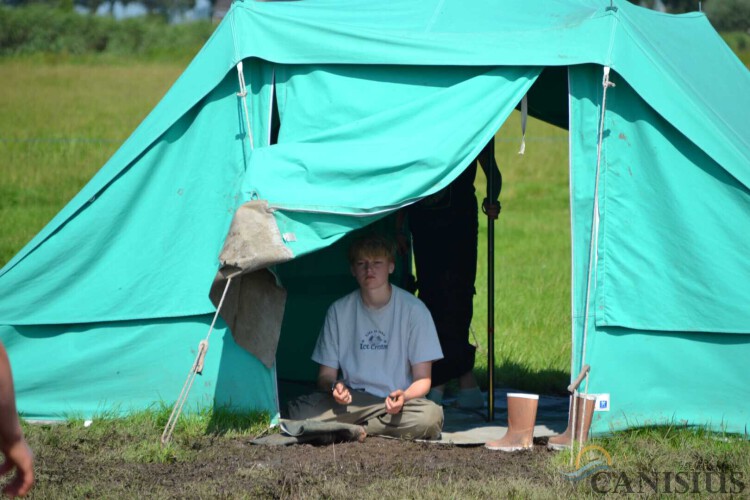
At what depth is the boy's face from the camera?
5.41 m

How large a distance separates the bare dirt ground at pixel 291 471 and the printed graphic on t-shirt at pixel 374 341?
478 millimetres

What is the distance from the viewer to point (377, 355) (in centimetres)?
548

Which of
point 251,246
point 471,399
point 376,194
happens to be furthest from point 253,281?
point 471,399

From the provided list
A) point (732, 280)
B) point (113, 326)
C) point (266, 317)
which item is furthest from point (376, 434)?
point (732, 280)

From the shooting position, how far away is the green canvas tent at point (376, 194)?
5121 mm

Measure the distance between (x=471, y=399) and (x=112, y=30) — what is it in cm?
2085

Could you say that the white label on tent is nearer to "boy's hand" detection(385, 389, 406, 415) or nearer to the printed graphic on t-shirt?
"boy's hand" detection(385, 389, 406, 415)

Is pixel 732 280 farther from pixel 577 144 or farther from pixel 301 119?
pixel 301 119

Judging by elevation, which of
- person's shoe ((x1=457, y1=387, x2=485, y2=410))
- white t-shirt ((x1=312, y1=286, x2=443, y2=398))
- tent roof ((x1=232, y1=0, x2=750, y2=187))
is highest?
tent roof ((x1=232, y1=0, x2=750, y2=187))

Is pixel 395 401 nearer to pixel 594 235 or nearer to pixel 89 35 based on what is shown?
pixel 594 235

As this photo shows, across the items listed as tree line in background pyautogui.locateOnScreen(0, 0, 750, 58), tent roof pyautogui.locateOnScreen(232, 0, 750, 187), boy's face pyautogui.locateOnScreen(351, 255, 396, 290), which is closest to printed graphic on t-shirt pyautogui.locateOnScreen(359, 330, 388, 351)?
boy's face pyautogui.locateOnScreen(351, 255, 396, 290)

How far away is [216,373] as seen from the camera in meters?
5.46

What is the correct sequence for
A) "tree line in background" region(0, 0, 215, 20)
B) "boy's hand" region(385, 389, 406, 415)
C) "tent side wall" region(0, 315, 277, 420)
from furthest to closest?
1. "tree line in background" region(0, 0, 215, 20)
2. "tent side wall" region(0, 315, 277, 420)
3. "boy's hand" region(385, 389, 406, 415)

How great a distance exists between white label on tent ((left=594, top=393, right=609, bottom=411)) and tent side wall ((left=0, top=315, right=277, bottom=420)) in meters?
1.71
